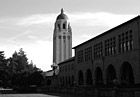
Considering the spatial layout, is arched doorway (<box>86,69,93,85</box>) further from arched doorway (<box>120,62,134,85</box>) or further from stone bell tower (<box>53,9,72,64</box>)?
stone bell tower (<box>53,9,72,64</box>)

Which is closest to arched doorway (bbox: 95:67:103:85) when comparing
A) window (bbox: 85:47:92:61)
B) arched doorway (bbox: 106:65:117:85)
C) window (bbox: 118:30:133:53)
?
window (bbox: 85:47:92:61)

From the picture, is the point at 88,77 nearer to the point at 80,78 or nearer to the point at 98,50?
the point at 80,78

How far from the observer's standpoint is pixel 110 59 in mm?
62969

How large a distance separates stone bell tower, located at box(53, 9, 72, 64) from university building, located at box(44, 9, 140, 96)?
60191 mm

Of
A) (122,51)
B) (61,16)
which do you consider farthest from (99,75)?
(61,16)

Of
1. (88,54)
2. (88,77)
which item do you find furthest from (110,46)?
(88,77)

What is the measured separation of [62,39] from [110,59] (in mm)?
107830

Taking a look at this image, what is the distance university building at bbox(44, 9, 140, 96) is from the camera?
52.6m

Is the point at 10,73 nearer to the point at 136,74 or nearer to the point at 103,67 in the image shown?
the point at 103,67

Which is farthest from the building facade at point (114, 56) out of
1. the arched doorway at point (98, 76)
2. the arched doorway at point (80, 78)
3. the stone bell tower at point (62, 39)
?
the stone bell tower at point (62, 39)

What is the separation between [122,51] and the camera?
57312mm

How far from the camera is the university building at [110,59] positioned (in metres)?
52.6

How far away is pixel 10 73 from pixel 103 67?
4629 centimetres

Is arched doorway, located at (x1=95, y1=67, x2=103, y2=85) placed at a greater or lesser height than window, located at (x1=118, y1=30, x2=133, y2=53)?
A: lesser
